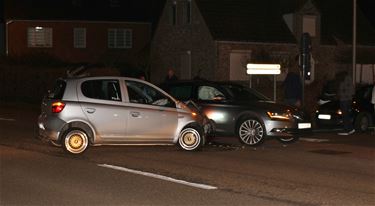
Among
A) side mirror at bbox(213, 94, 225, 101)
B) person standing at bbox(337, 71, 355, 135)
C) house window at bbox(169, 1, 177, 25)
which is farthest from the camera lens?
house window at bbox(169, 1, 177, 25)

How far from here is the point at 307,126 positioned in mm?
15906

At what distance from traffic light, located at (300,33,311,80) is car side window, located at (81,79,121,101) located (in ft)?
28.4

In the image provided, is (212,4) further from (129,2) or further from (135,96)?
(135,96)

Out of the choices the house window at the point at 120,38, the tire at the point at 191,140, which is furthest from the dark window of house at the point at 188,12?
the tire at the point at 191,140

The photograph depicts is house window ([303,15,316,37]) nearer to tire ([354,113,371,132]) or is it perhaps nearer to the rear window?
tire ([354,113,371,132])

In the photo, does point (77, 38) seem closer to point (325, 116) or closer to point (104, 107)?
point (325, 116)

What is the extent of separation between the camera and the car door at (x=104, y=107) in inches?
540

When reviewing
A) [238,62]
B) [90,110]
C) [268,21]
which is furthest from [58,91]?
[268,21]

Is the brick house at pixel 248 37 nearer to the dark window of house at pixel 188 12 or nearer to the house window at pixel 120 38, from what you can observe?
the dark window of house at pixel 188 12

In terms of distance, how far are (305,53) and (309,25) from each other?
19.0 metres

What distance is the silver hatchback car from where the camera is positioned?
1364cm

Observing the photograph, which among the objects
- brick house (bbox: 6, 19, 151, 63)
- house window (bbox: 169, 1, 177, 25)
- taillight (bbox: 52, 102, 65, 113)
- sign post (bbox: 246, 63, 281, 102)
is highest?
house window (bbox: 169, 1, 177, 25)

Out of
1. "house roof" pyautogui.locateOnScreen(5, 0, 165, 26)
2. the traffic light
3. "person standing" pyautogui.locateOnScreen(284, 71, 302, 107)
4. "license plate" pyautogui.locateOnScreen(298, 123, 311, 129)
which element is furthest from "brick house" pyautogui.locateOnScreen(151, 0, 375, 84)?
"license plate" pyautogui.locateOnScreen(298, 123, 311, 129)

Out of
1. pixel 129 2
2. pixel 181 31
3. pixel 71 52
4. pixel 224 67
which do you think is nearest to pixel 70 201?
pixel 224 67
